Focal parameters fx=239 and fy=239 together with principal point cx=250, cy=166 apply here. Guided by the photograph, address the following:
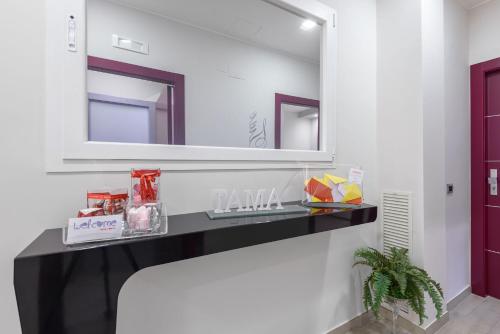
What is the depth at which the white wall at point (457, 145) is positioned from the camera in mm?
2066

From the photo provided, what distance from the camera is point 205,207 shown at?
3.92 ft

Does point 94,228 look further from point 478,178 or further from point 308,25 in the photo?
point 478,178

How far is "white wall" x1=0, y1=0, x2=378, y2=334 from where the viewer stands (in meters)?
0.84

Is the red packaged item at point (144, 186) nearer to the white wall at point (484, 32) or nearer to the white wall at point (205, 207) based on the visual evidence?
the white wall at point (205, 207)

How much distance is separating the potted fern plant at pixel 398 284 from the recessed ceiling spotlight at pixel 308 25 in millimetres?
1581

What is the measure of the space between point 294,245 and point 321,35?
4.57 ft

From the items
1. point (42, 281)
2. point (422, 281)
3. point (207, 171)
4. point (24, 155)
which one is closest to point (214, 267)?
point (207, 171)

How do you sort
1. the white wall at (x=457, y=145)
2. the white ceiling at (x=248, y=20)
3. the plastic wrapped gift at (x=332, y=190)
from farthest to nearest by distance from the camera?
the white wall at (x=457, y=145), the plastic wrapped gift at (x=332, y=190), the white ceiling at (x=248, y=20)

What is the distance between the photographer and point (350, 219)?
4.49 ft

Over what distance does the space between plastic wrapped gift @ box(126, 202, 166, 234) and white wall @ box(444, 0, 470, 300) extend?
2319mm

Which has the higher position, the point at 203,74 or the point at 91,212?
the point at 203,74

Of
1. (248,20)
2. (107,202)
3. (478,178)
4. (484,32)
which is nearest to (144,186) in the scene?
(107,202)

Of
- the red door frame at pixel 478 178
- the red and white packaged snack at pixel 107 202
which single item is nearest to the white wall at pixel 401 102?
the red door frame at pixel 478 178

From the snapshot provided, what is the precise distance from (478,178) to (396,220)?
114cm
